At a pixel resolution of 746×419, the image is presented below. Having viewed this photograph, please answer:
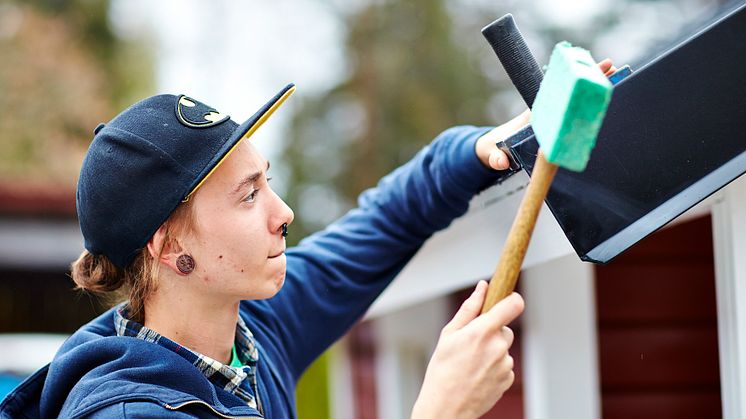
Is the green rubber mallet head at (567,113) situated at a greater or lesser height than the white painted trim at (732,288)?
greater

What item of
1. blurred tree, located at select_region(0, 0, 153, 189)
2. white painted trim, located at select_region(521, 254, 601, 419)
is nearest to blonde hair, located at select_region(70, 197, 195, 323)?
white painted trim, located at select_region(521, 254, 601, 419)

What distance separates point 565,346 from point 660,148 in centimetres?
127

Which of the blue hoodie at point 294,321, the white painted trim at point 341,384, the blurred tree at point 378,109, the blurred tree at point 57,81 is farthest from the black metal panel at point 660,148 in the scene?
the blurred tree at point 378,109

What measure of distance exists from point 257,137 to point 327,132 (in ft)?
4.82

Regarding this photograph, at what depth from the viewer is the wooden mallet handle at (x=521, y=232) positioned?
42.6 inches

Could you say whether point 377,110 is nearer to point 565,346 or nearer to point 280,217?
point 565,346

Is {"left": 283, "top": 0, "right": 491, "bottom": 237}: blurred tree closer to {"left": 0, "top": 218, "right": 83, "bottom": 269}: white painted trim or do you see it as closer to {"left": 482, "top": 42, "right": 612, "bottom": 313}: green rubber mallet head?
{"left": 0, "top": 218, "right": 83, "bottom": 269}: white painted trim

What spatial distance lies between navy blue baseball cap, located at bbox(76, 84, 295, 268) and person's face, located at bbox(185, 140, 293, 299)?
0.17 feet

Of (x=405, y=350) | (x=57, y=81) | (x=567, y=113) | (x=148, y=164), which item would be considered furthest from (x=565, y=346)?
(x=57, y=81)

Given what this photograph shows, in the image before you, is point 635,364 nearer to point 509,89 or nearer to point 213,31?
point 509,89

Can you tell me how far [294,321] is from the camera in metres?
1.96

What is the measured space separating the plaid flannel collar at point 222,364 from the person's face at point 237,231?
5.2 inches

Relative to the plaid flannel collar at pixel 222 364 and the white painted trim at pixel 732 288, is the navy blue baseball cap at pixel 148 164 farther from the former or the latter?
the white painted trim at pixel 732 288

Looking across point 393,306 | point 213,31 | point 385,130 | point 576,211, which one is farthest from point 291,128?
point 576,211
